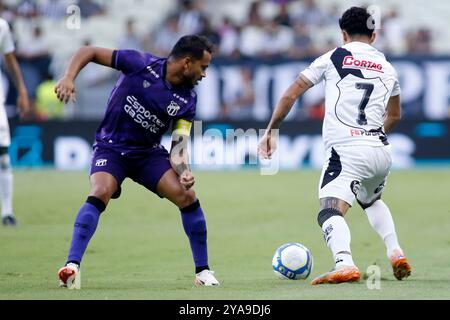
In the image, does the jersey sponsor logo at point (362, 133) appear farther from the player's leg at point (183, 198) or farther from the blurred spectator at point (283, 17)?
the blurred spectator at point (283, 17)

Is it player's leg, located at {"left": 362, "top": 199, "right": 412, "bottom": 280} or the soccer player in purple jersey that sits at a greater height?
the soccer player in purple jersey

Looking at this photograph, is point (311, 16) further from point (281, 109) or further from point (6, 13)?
point (281, 109)

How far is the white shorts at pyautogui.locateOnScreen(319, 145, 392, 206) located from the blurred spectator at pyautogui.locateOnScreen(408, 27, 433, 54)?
1599 centimetres

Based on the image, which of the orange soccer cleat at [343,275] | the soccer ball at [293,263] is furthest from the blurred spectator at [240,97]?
the orange soccer cleat at [343,275]

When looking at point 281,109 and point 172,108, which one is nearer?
point 281,109

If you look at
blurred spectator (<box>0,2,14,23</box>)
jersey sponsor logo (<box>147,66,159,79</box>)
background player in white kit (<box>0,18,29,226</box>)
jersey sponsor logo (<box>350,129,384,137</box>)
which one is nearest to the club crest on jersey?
jersey sponsor logo (<box>147,66,159,79</box>)

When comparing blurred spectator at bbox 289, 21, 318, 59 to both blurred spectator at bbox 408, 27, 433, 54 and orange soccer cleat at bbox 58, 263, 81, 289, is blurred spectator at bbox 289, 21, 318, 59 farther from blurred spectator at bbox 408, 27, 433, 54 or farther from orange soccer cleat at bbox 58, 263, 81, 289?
orange soccer cleat at bbox 58, 263, 81, 289

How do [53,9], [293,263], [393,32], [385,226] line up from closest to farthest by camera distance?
[293,263]
[385,226]
[393,32]
[53,9]

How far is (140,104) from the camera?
834cm

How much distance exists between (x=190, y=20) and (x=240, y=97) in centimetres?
290

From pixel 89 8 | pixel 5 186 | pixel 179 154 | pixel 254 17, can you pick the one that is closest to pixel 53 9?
pixel 89 8

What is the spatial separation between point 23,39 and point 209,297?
18.8 meters

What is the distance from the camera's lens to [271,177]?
21.1 m

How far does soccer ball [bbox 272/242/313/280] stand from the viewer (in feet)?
27.9
